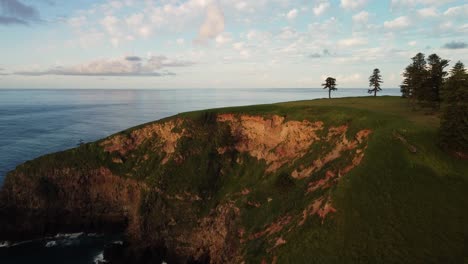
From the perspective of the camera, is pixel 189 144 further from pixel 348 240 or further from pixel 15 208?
pixel 348 240

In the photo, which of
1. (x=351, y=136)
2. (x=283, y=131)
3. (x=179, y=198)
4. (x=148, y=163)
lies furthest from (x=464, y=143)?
(x=148, y=163)

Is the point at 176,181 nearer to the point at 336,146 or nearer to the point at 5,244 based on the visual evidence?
the point at 336,146

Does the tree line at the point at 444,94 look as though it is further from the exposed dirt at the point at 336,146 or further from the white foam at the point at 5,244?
the white foam at the point at 5,244

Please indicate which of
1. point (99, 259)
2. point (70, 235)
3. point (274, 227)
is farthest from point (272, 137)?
point (70, 235)

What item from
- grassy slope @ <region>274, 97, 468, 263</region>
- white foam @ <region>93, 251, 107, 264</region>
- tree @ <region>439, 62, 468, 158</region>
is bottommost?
white foam @ <region>93, 251, 107, 264</region>

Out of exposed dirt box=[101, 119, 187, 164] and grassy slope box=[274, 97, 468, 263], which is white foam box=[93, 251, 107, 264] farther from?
grassy slope box=[274, 97, 468, 263]

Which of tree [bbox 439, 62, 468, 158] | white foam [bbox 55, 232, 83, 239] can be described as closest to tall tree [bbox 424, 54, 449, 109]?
tree [bbox 439, 62, 468, 158]
